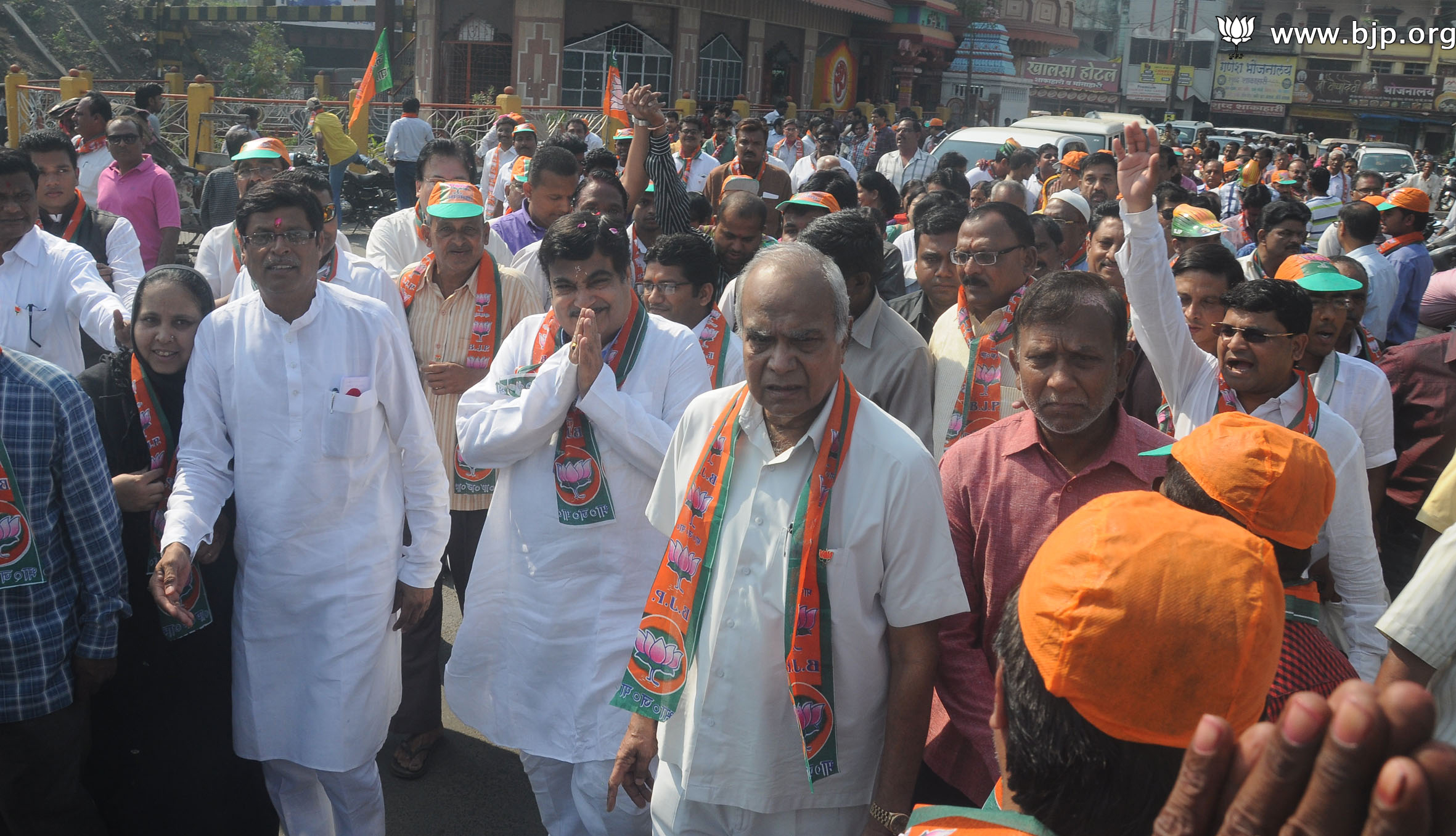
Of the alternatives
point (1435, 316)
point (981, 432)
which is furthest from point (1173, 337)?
point (1435, 316)

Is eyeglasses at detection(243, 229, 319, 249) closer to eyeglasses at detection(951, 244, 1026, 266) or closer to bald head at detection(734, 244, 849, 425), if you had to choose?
bald head at detection(734, 244, 849, 425)

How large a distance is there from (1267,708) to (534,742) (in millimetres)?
2067

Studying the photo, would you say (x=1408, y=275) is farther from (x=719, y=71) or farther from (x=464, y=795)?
(x=719, y=71)

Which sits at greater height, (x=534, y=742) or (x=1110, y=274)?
(x=1110, y=274)

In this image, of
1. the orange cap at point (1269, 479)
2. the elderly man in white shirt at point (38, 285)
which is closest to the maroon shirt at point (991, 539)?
the orange cap at point (1269, 479)

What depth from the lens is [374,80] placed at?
15906 mm

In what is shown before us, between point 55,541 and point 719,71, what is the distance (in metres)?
28.4

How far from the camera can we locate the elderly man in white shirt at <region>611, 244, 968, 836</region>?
231 centimetres

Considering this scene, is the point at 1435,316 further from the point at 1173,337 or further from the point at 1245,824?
the point at 1245,824

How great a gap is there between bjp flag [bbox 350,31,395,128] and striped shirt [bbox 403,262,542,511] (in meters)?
11.3

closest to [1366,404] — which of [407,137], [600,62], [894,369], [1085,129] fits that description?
[894,369]

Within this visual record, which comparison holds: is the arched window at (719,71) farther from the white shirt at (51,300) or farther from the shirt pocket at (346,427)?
the shirt pocket at (346,427)

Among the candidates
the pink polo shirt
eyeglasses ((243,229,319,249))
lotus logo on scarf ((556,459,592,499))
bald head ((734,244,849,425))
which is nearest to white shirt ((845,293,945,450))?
lotus logo on scarf ((556,459,592,499))

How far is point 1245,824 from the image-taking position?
1020 millimetres
